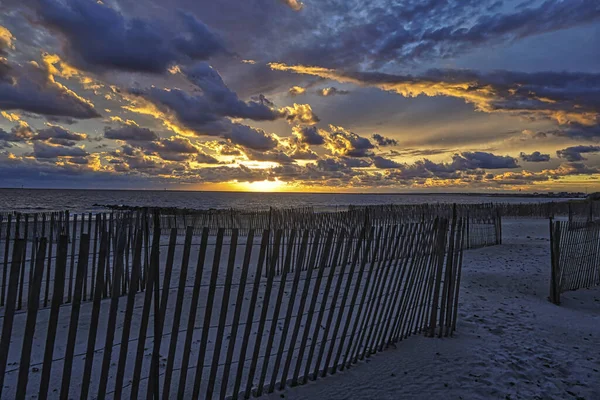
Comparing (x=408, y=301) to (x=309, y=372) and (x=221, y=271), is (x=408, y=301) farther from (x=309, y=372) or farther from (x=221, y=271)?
(x=221, y=271)

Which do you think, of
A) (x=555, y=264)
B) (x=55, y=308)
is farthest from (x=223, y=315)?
(x=555, y=264)

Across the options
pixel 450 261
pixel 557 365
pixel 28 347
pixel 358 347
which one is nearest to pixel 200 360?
pixel 28 347

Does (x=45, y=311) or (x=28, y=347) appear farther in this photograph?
(x=45, y=311)

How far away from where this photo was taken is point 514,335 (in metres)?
4.92

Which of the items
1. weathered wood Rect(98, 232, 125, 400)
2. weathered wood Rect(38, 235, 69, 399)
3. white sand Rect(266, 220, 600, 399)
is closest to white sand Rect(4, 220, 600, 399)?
white sand Rect(266, 220, 600, 399)

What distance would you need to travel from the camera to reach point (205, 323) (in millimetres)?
2863

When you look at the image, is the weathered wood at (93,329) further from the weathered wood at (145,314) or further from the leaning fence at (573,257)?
the leaning fence at (573,257)

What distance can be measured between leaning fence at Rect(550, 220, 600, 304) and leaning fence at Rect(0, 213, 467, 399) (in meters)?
2.91

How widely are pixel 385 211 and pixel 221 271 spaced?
11368mm

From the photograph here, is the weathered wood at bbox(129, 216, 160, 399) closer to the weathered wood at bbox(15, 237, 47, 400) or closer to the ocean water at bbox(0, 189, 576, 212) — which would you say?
the weathered wood at bbox(15, 237, 47, 400)

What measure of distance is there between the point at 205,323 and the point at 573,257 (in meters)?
7.48

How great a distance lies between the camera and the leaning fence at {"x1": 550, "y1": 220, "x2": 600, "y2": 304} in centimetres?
675

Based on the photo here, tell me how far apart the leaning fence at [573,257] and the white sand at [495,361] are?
0.45 meters

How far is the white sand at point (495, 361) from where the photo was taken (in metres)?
3.48
